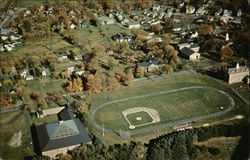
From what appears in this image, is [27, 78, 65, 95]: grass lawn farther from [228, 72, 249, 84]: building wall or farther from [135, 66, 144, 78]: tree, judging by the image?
[228, 72, 249, 84]: building wall

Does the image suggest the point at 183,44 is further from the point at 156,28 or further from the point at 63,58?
the point at 63,58

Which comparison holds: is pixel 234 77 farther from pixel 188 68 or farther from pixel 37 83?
pixel 37 83

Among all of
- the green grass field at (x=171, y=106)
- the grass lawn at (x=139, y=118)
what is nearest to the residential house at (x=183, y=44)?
the green grass field at (x=171, y=106)

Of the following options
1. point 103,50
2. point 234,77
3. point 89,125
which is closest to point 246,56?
point 234,77

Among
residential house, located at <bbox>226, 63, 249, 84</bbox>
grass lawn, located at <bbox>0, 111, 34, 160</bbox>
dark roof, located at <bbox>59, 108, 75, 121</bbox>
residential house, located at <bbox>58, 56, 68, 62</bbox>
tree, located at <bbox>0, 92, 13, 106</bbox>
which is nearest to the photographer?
grass lawn, located at <bbox>0, 111, 34, 160</bbox>

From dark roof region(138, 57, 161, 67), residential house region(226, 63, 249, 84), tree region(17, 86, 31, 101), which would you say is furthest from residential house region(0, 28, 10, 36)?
residential house region(226, 63, 249, 84)

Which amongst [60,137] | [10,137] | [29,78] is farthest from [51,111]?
[29,78]

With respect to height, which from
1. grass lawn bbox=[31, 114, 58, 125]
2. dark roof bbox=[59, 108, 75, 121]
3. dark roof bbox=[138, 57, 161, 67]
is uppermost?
dark roof bbox=[138, 57, 161, 67]

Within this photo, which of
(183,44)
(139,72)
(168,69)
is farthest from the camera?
(183,44)
